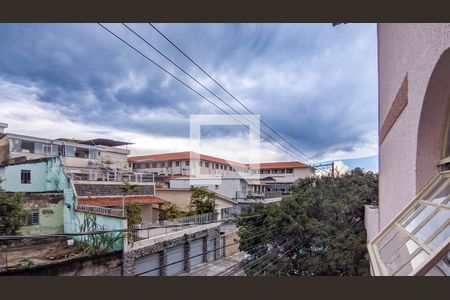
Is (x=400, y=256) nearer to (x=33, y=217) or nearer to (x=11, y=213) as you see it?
(x=11, y=213)

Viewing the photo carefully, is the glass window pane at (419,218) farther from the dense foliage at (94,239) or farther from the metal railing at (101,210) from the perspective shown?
the metal railing at (101,210)

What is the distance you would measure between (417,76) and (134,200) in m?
4.20

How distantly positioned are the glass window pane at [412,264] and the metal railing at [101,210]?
12.6 ft

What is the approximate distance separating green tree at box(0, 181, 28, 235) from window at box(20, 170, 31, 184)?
0.61 feet

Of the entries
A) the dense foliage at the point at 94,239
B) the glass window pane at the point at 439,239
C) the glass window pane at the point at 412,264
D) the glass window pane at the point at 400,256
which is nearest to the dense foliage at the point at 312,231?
the dense foliage at the point at 94,239

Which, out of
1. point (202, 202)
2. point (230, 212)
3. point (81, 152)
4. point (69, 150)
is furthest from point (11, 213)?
point (230, 212)

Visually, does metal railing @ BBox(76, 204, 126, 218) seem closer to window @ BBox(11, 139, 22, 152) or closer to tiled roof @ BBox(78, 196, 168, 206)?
tiled roof @ BBox(78, 196, 168, 206)

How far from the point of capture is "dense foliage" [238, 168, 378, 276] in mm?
4129

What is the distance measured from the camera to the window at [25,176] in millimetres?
3359

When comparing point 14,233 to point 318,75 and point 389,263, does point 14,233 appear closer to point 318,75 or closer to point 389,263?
point 389,263

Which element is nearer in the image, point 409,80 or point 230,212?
point 409,80

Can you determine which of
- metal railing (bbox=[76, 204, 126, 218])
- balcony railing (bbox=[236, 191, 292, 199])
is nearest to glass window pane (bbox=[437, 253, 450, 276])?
metal railing (bbox=[76, 204, 126, 218])

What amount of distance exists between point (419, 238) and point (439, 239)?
0.36ft

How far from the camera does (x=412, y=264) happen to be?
41.9 inches
